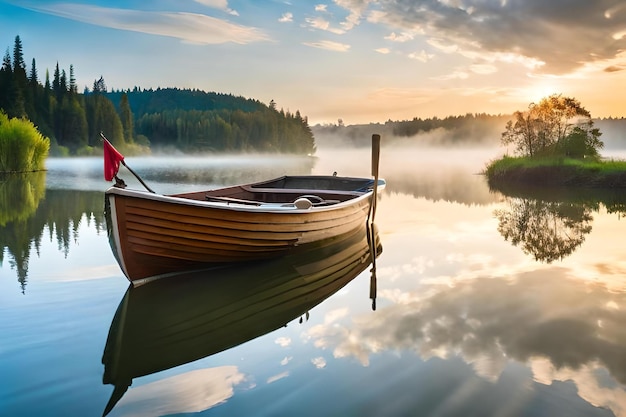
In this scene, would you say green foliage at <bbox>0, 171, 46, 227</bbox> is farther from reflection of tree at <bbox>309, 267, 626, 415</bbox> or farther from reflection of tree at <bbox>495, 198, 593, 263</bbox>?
reflection of tree at <bbox>495, 198, 593, 263</bbox>

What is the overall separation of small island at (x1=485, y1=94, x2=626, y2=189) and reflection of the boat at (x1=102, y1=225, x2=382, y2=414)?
2265cm

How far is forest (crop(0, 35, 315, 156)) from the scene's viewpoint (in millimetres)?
74188

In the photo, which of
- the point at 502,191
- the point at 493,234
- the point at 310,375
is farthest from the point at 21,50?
the point at 310,375

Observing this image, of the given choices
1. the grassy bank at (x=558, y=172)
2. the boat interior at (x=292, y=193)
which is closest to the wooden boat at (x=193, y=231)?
the boat interior at (x=292, y=193)

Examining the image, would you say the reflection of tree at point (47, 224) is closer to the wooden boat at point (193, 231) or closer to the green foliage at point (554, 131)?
the wooden boat at point (193, 231)

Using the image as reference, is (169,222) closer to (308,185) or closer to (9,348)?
(9,348)

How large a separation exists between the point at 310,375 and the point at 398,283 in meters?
4.07

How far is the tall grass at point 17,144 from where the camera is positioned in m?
35.3

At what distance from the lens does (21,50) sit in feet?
245

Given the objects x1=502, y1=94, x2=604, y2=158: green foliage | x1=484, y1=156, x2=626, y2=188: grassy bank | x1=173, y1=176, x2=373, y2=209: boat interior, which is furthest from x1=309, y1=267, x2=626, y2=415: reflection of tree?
x1=502, y1=94, x2=604, y2=158: green foliage

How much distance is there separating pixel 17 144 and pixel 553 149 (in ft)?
115

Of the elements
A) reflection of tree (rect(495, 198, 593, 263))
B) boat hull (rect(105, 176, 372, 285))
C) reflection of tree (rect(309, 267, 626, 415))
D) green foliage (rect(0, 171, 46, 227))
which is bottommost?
green foliage (rect(0, 171, 46, 227))

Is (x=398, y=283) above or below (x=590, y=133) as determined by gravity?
below

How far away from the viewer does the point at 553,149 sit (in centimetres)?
3164
